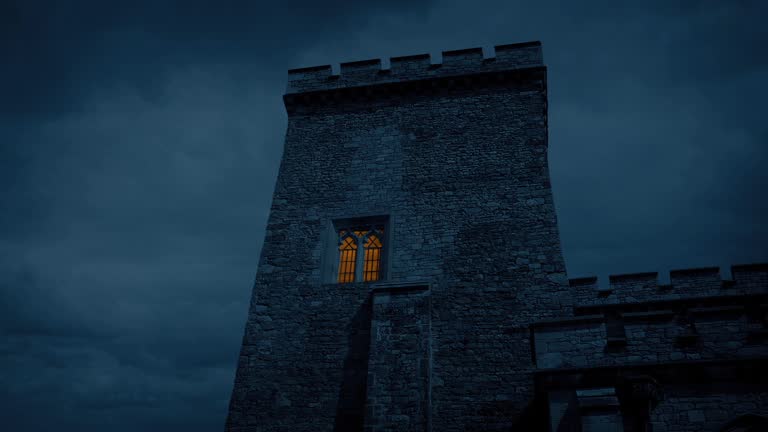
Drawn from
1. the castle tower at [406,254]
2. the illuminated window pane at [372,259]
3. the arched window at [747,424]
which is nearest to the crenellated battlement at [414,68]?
the castle tower at [406,254]

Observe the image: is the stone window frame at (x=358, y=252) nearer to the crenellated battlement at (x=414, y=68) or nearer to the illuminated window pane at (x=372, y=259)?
the illuminated window pane at (x=372, y=259)

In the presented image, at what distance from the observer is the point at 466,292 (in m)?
11.1

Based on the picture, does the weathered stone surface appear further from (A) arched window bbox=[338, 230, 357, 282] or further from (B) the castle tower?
(A) arched window bbox=[338, 230, 357, 282]

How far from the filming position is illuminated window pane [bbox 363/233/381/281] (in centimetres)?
1209

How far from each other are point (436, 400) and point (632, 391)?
3932mm

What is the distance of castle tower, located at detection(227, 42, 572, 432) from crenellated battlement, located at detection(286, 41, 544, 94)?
0.16 ft

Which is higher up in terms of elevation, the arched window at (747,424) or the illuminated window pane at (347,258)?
the illuminated window pane at (347,258)

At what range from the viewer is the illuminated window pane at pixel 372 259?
12.1 m

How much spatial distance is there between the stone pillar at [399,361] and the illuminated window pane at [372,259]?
3.96ft

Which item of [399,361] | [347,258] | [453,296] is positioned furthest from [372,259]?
[399,361]

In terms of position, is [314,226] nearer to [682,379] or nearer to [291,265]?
[291,265]

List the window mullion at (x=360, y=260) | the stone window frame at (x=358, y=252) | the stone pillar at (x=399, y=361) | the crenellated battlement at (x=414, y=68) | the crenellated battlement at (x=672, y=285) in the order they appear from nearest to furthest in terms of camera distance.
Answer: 1. the stone pillar at (x=399, y=361)
2. the crenellated battlement at (x=672, y=285)
3. the stone window frame at (x=358, y=252)
4. the window mullion at (x=360, y=260)
5. the crenellated battlement at (x=414, y=68)

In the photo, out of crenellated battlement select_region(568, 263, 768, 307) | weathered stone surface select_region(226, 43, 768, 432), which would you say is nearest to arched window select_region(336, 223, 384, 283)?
weathered stone surface select_region(226, 43, 768, 432)

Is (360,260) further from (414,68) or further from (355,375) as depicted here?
(414,68)
